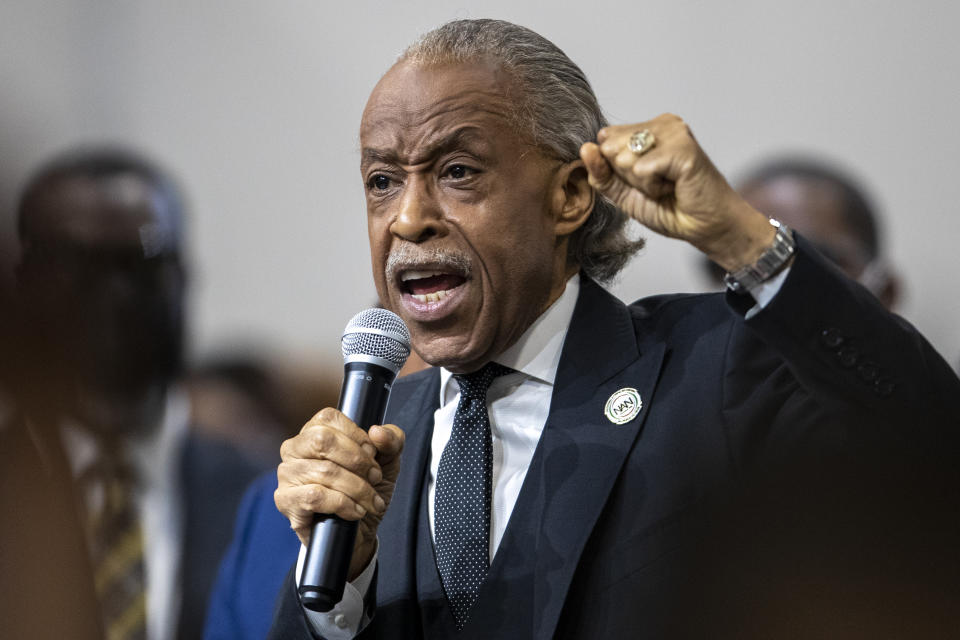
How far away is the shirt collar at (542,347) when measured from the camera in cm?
188

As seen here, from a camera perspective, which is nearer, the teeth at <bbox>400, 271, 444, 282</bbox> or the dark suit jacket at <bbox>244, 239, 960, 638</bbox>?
the dark suit jacket at <bbox>244, 239, 960, 638</bbox>

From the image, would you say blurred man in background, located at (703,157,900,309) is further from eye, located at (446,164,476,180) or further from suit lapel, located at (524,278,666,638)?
eye, located at (446,164,476,180)

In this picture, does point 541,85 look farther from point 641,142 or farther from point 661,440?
point 661,440

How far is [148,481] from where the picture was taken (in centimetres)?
272

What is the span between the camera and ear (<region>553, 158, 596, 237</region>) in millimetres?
1932

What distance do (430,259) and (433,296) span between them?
2.9 inches

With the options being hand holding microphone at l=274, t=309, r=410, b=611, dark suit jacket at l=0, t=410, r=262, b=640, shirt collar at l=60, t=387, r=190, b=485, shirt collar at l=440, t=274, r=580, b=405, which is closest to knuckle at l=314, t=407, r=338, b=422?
hand holding microphone at l=274, t=309, r=410, b=611

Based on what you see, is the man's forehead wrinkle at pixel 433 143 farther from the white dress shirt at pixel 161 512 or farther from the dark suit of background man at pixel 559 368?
the white dress shirt at pixel 161 512

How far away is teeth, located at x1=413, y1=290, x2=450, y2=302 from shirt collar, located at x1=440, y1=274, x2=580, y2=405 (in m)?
0.18

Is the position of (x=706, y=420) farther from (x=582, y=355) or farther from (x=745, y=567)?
(x=745, y=567)

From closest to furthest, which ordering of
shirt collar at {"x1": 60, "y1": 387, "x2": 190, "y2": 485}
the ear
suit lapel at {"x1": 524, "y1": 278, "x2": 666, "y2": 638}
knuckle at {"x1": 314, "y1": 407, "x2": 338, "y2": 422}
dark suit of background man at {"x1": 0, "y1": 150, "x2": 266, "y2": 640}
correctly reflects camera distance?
knuckle at {"x1": 314, "y1": 407, "x2": 338, "y2": 422} → suit lapel at {"x1": 524, "y1": 278, "x2": 666, "y2": 638} → the ear → dark suit of background man at {"x1": 0, "y1": 150, "x2": 266, "y2": 640} → shirt collar at {"x1": 60, "y1": 387, "x2": 190, "y2": 485}

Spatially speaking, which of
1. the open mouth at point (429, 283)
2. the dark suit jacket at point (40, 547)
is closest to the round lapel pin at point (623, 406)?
the open mouth at point (429, 283)

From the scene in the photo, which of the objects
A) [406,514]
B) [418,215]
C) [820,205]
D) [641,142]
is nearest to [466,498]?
[406,514]

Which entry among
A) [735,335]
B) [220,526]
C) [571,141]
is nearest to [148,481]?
[220,526]
